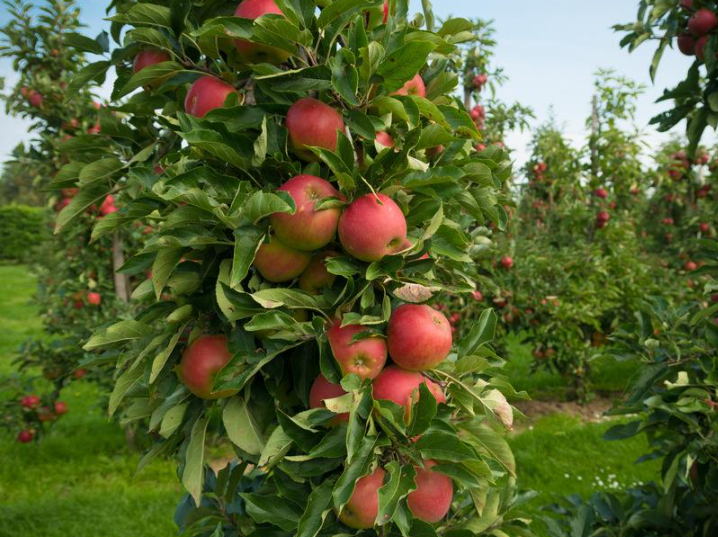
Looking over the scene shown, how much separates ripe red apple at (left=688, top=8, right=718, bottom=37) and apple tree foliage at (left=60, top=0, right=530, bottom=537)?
4.32 ft

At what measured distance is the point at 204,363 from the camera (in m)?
1.06

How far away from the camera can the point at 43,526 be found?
3.40 m

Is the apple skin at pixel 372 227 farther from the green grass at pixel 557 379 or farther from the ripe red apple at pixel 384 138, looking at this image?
the green grass at pixel 557 379

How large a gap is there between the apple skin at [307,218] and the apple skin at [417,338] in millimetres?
205

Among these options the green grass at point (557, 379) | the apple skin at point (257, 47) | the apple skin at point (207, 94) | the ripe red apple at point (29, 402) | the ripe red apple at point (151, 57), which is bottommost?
the green grass at point (557, 379)

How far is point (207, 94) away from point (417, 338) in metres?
0.62

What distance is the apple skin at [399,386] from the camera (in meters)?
1.02

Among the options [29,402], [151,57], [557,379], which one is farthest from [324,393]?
[557,379]

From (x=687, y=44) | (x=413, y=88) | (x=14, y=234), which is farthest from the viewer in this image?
(x=14, y=234)

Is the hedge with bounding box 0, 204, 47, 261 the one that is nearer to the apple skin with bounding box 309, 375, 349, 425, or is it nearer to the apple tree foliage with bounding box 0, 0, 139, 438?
the apple tree foliage with bounding box 0, 0, 139, 438

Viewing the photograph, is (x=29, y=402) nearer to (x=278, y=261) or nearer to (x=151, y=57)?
(x=151, y=57)

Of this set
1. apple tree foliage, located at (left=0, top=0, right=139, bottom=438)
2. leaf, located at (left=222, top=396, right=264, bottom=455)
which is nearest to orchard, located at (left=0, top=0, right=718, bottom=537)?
leaf, located at (left=222, top=396, right=264, bottom=455)

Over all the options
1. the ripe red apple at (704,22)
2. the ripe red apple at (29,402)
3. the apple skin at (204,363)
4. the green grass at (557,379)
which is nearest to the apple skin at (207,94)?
the apple skin at (204,363)

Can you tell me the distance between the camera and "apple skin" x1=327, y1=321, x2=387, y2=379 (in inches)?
39.5
